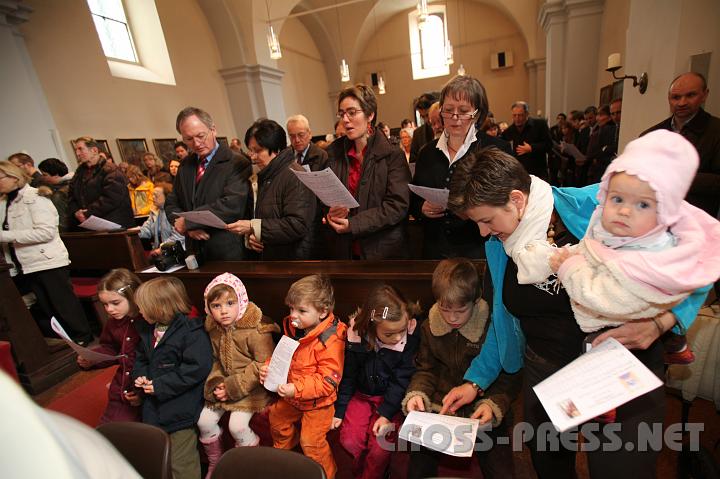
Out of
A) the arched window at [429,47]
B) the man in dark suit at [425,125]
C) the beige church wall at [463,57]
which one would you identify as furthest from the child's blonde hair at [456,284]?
the arched window at [429,47]

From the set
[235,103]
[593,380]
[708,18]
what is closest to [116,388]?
[593,380]

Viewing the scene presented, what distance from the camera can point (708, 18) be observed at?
2.67m

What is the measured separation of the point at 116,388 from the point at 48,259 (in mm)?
1885

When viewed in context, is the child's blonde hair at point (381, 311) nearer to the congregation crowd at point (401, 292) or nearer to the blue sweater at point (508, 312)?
the congregation crowd at point (401, 292)

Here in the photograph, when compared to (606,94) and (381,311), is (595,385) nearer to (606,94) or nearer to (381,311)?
(381,311)

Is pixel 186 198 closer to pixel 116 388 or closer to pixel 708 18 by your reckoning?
pixel 116 388

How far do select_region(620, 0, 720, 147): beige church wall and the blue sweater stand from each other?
2489mm

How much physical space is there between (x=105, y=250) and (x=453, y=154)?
3703 millimetres

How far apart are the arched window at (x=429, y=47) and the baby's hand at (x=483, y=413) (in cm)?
1580

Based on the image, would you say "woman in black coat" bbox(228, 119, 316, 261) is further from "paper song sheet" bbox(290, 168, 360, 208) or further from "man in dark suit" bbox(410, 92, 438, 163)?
"man in dark suit" bbox(410, 92, 438, 163)

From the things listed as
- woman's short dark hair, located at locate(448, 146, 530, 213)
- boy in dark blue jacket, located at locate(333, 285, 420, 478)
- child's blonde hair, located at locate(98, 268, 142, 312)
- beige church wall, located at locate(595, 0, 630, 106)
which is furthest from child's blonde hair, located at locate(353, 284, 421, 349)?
beige church wall, located at locate(595, 0, 630, 106)

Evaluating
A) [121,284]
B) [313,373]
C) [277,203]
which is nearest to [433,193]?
[313,373]

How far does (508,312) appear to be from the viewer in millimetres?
1357

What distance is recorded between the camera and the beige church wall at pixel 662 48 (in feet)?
8.77
